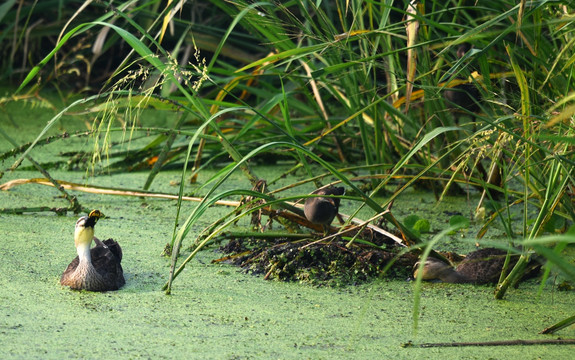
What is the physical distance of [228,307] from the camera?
59.2 inches

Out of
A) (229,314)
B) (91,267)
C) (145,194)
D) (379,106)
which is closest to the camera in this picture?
(229,314)

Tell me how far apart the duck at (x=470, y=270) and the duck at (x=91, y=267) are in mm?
647

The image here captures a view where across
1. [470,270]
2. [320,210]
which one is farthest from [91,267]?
[470,270]

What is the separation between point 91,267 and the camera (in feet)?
5.15

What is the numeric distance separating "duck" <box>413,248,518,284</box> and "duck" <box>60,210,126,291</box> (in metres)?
0.65

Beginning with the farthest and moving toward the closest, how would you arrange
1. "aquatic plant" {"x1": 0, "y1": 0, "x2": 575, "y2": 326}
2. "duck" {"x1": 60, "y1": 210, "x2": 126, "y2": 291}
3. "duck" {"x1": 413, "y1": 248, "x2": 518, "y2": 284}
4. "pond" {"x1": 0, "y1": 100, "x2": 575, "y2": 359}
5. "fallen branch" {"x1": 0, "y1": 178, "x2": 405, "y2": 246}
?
"fallen branch" {"x1": 0, "y1": 178, "x2": 405, "y2": 246} < "duck" {"x1": 413, "y1": 248, "x2": 518, "y2": 284} < "duck" {"x1": 60, "y1": 210, "x2": 126, "y2": 291} < "aquatic plant" {"x1": 0, "y1": 0, "x2": 575, "y2": 326} < "pond" {"x1": 0, "y1": 100, "x2": 575, "y2": 359}

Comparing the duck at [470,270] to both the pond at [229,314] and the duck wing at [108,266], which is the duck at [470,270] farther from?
the duck wing at [108,266]

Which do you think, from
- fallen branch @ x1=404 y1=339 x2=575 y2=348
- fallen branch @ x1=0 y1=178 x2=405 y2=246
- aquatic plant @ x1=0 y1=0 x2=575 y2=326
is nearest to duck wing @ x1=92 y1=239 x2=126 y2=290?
aquatic plant @ x1=0 y1=0 x2=575 y2=326

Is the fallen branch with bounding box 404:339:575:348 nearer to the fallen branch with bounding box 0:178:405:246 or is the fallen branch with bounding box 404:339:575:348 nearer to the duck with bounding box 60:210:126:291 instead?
the fallen branch with bounding box 0:178:405:246

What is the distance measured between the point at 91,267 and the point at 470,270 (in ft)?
2.66

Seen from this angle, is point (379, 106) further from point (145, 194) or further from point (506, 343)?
point (506, 343)

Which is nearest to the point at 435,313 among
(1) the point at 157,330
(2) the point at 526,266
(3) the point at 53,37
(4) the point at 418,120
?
(2) the point at 526,266

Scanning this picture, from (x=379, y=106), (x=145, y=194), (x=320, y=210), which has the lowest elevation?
Result: (x=145, y=194)

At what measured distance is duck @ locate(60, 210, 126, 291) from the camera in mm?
1569
